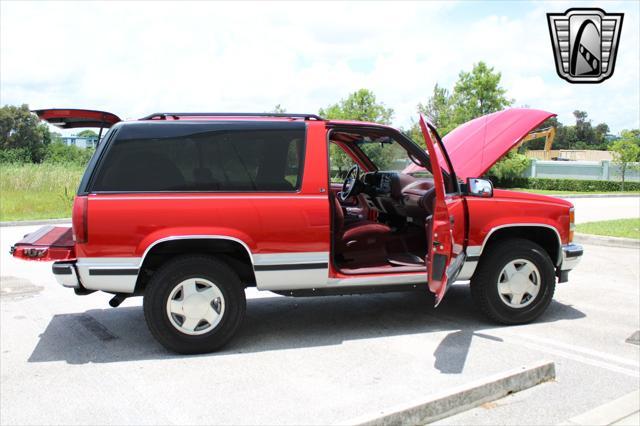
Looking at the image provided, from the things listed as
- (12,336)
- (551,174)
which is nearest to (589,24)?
(12,336)

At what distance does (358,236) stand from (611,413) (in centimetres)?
258

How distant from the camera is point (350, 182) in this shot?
7199 mm

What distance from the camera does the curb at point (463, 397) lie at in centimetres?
340

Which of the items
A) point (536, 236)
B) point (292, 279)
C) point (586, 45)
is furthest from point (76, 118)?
point (586, 45)

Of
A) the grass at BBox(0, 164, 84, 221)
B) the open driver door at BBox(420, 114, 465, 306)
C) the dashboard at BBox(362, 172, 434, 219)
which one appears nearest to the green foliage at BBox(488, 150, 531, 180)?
the grass at BBox(0, 164, 84, 221)

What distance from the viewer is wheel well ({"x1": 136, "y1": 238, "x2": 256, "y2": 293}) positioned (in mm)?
4781

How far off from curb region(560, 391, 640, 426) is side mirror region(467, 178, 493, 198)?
2.11 meters

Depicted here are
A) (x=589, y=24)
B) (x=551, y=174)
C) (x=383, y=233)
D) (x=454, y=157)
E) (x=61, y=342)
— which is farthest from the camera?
(x=551, y=174)

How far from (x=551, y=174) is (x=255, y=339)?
36.4 m

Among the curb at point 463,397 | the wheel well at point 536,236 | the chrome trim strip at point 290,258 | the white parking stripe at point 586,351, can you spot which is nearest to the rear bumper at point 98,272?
the chrome trim strip at point 290,258

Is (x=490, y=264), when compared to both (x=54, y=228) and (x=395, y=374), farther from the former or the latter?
Result: (x=54, y=228)

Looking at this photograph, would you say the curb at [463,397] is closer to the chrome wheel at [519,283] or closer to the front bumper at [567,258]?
the chrome wheel at [519,283]

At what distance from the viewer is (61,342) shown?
5.21 metres

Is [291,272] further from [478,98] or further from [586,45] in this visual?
[478,98]
